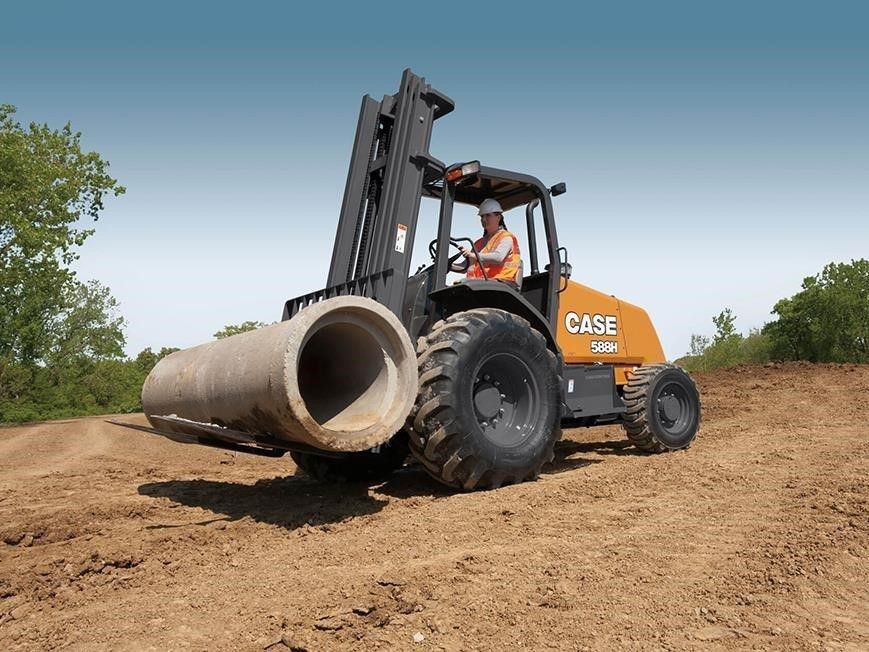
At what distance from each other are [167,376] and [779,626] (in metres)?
4.75

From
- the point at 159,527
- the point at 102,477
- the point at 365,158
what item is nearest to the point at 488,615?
the point at 159,527

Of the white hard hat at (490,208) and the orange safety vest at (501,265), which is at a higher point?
the white hard hat at (490,208)

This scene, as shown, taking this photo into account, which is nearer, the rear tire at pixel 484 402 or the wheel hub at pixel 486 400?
the rear tire at pixel 484 402

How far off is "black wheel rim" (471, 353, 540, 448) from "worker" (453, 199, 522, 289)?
906 mm

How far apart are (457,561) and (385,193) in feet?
11.7

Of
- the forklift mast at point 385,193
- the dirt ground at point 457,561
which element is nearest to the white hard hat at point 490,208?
the forklift mast at point 385,193

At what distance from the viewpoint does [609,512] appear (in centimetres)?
451

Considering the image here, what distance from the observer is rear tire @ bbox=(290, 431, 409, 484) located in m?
6.44

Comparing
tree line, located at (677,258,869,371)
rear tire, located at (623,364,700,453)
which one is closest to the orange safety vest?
rear tire, located at (623,364,700,453)

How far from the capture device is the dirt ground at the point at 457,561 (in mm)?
2691

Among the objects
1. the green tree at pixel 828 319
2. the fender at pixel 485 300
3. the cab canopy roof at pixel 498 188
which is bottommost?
the fender at pixel 485 300

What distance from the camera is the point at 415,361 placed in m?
4.74

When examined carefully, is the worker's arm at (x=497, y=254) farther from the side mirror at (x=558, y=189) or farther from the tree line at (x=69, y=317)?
the tree line at (x=69, y=317)

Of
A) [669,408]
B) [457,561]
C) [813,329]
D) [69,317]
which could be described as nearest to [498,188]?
[669,408]
